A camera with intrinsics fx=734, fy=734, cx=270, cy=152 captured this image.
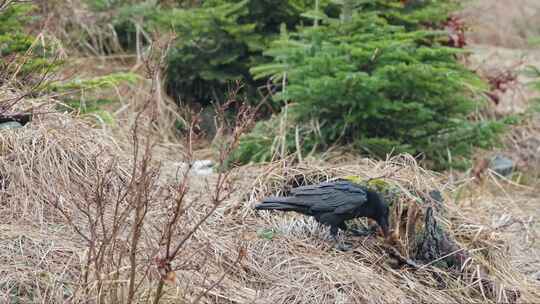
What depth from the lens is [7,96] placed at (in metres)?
4.54

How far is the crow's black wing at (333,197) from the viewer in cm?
362

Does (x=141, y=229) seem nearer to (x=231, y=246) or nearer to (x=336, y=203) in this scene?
(x=231, y=246)

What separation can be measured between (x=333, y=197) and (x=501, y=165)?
3293 mm

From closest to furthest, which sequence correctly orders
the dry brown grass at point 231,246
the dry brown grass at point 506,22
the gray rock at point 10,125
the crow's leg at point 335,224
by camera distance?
the dry brown grass at point 231,246, the crow's leg at point 335,224, the gray rock at point 10,125, the dry brown grass at point 506,22

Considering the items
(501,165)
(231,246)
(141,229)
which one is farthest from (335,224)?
(501,165)

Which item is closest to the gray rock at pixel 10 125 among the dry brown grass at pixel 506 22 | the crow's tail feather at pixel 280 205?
the crow's tail feather at pixel 280 205

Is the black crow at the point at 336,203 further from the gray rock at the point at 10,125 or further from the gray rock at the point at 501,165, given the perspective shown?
the gray rock at the point at 501,165

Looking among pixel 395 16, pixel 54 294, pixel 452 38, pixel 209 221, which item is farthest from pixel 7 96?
pixel 452 38

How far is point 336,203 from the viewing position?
3.63 metres

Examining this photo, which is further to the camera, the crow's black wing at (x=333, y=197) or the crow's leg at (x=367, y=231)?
the crow's leg at (x=367, y=231)

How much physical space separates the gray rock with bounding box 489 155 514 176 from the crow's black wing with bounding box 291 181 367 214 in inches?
119

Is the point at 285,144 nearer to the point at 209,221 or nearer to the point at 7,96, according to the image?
the point at 209,221

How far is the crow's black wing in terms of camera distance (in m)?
3.62

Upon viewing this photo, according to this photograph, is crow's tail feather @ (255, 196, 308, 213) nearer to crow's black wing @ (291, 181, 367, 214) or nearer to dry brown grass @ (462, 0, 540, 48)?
crow's black wing @ (291, 181, 367, 214)
